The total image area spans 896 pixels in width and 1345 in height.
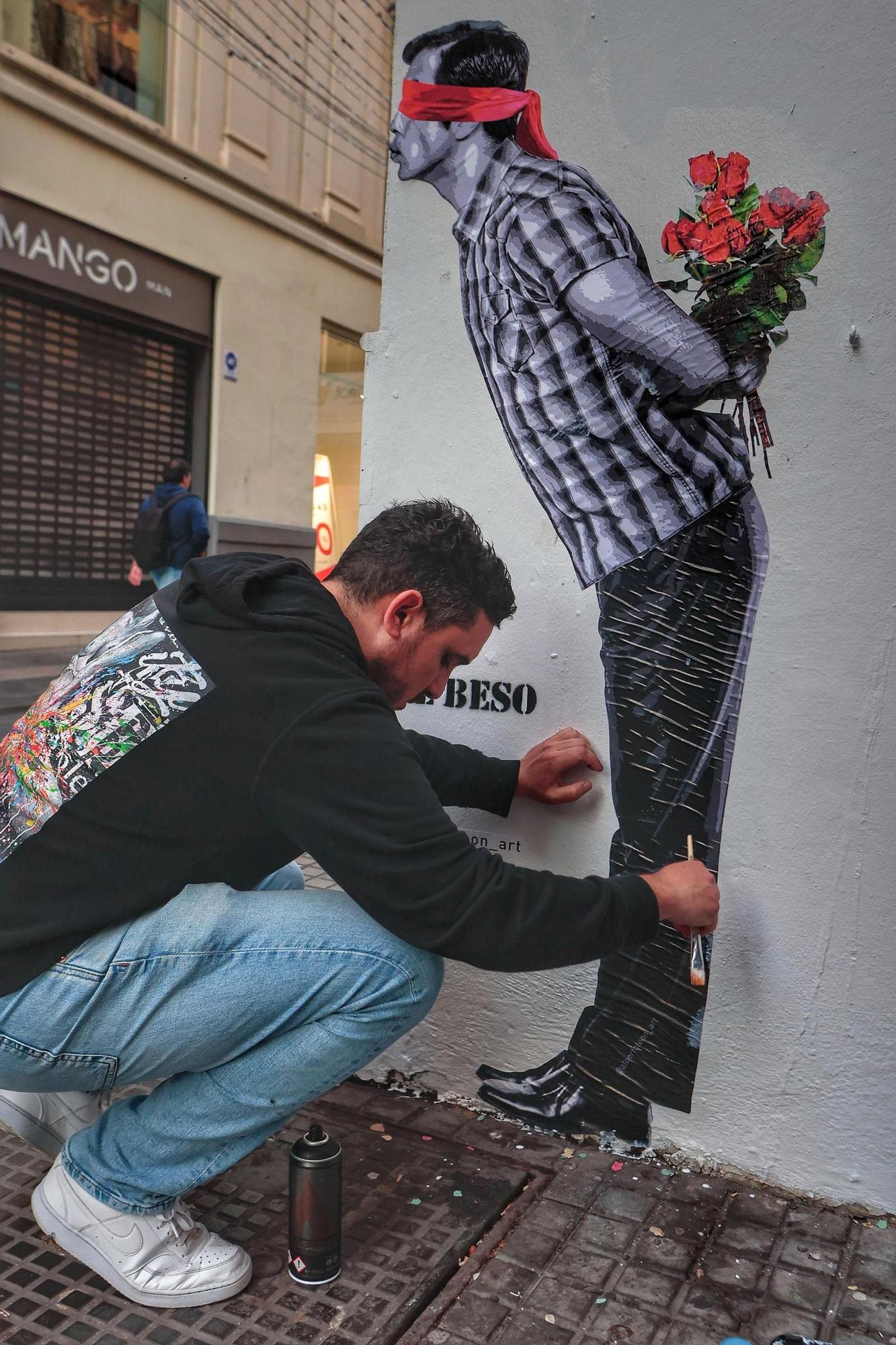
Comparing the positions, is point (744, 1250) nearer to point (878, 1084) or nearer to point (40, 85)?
point (878, 1084)

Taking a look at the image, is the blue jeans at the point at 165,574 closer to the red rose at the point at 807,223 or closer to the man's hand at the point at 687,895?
the red rose at the point at 807,223

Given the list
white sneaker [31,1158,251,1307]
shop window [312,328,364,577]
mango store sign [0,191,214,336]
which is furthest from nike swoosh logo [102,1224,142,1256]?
shop window [312,328,364,577]

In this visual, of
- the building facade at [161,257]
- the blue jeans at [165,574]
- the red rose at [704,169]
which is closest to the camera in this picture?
the red rose at [704,169]

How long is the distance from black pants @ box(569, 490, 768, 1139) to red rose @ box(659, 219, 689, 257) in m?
0.53

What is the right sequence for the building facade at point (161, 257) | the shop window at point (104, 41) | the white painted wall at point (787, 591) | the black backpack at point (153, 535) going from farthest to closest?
the building facade at point (161, 257), the shop window at point (104, 41), the black backpack at point (153, 535), the white painted wall at point (787, 591)

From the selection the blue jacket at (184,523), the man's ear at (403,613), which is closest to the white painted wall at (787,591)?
the man's ear at (403,613)

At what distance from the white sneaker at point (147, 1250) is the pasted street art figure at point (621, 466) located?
88 cm

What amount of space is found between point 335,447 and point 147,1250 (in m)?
12.6

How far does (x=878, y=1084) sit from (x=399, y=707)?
125 cm

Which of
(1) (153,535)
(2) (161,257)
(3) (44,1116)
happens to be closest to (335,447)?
(2) (161,257)

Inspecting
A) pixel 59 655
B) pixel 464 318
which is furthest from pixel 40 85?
pixel 464 318

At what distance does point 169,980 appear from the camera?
6.20 feet

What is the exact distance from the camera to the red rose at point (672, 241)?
2.31 m

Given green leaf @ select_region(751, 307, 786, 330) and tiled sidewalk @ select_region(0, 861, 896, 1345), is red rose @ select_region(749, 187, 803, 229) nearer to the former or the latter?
green leaf @ select_region(751, 307, 786, 330)
